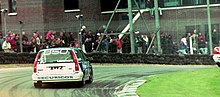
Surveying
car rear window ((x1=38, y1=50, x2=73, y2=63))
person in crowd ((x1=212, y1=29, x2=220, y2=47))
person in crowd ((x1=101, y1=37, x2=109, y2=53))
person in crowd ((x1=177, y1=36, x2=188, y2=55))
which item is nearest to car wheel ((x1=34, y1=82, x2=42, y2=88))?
car rear window ((x1=38, y1=50, x2=73, y2=63))

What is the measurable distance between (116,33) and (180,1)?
6757 millimetres

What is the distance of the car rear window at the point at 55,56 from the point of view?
17.7 meters

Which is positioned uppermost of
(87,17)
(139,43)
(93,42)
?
(87,17)

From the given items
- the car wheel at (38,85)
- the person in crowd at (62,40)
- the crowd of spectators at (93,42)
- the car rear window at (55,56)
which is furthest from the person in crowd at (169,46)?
the car wheel at (38,85)

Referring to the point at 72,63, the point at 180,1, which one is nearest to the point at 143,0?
the point at 180,1

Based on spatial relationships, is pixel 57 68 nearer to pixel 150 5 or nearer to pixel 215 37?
pixel 215 37

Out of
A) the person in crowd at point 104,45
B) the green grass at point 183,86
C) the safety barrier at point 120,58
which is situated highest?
the person in crowd at point 104,45

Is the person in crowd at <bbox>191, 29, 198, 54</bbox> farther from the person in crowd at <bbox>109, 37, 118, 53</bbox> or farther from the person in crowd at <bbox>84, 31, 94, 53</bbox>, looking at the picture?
the person in crowd at <bbox>84, 31, 94, 53</bbox>

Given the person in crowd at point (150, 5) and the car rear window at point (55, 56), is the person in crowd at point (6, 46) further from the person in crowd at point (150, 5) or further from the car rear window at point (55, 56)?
the car rear window at point (55, 56)

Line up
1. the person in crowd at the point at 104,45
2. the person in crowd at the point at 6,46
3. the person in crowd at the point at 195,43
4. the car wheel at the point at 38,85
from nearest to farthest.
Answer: the car wheel at the point at 38,85
the person in crowd at the point at 195,43
the person in crowd at the point at 6,46
the person in crowd at the point at 104,45

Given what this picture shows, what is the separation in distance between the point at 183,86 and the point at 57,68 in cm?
447

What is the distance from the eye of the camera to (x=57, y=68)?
1744cm

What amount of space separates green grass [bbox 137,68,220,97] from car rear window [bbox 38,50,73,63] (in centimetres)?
292

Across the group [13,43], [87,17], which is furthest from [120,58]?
[87,17]
